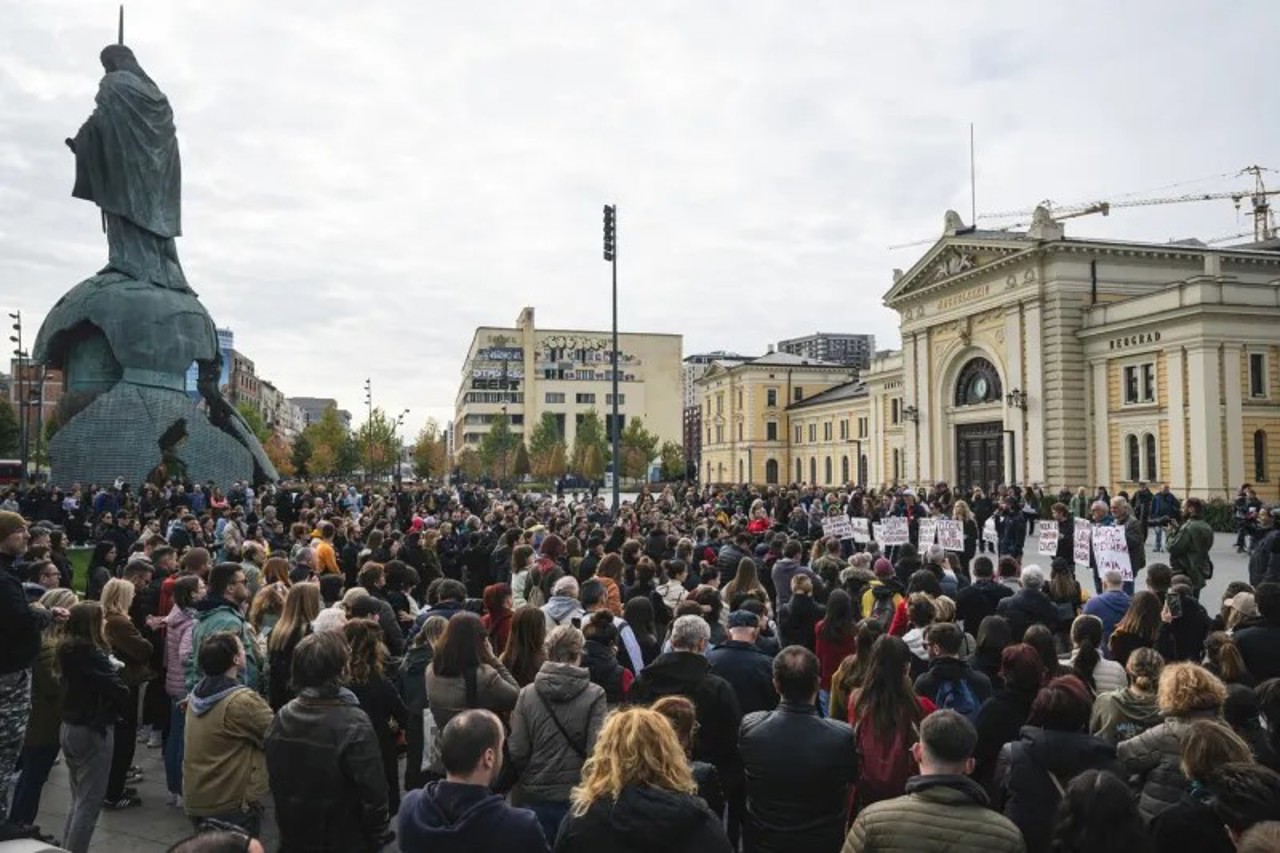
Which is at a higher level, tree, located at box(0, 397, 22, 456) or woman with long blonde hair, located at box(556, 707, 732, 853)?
tree, located at box(0, 397, 22, 456)

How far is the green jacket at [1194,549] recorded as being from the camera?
13.4 meters

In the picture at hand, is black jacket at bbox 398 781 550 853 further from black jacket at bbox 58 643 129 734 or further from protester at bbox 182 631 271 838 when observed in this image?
black jacket at bbox 58 643 129 734

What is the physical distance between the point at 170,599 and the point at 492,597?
352cm

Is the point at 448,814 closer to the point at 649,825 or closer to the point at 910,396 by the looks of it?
the point at 649,825

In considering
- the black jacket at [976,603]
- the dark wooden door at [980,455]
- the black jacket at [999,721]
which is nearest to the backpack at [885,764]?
the black jacket at [999,721]

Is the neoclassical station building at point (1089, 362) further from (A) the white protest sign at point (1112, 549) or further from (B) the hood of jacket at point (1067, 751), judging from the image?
(B) the hood of jacket at point (1067, 751)

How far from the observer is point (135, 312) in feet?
121

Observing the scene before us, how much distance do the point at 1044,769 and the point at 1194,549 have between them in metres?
11.4

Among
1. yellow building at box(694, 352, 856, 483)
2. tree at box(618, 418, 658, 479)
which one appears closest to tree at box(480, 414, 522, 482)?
tree at box(618, 418, 658, 479)

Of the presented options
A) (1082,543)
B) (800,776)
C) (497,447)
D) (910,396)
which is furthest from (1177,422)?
(497,447)

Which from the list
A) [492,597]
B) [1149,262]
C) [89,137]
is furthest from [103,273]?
[1149,262]

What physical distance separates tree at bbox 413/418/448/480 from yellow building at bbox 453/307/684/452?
545 inches

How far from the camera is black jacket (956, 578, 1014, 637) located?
27.6 feet

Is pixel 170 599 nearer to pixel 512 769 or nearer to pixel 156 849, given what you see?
pixel 156 849
